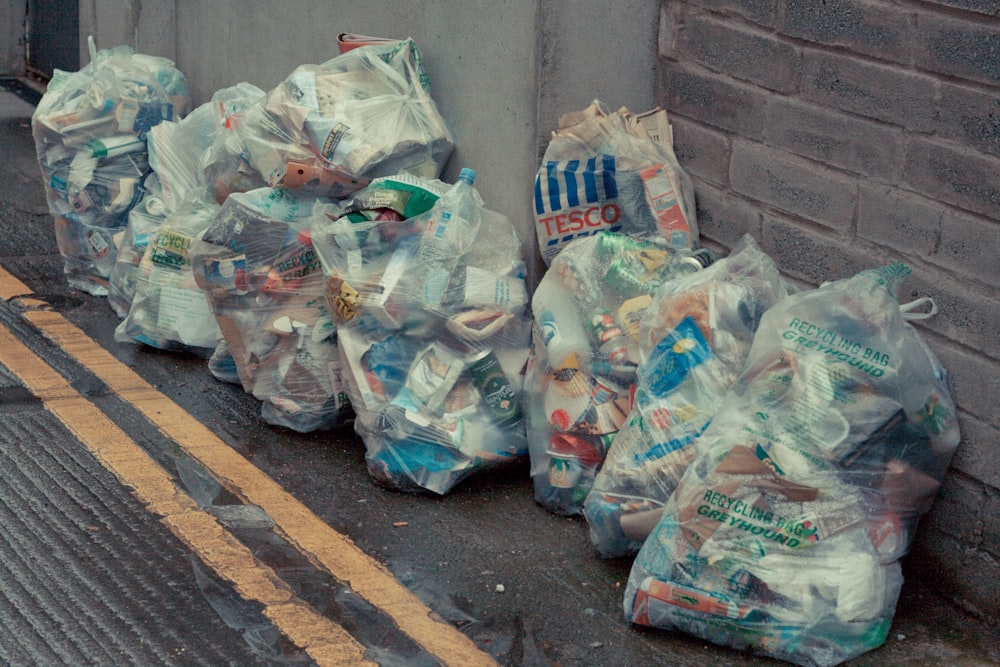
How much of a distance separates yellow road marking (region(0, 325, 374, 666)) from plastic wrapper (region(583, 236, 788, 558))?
78 cm

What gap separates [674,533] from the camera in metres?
2.99

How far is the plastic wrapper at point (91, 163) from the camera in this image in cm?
552

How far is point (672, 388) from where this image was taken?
3303mm

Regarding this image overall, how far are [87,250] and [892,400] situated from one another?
377 centimetres

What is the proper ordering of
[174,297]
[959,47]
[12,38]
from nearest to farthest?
1. [959,47]
2. [174,297]
3. [12,38]

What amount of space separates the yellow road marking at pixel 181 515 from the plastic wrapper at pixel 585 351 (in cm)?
89

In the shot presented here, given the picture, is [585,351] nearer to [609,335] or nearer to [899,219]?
[609,335]

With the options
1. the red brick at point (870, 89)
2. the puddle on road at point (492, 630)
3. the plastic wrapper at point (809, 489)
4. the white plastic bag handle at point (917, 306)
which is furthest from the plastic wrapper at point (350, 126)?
the white plastic bag handle at point (917, 306)

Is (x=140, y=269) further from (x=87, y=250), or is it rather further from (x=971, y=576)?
(x=971, y=576)

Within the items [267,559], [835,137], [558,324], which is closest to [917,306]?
[835,137]

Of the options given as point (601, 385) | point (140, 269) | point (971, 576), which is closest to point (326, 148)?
point (140, 269)

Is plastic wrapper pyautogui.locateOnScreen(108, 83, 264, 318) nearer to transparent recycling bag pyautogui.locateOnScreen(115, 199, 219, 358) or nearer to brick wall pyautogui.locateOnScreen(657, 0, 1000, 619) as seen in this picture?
transparent recycling bag pyautogui.locateOnScreen(115, 199, 219, 358)

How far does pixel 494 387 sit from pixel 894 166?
4.29 feet

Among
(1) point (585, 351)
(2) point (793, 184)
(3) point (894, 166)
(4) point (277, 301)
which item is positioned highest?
(3) point (894, 166)
